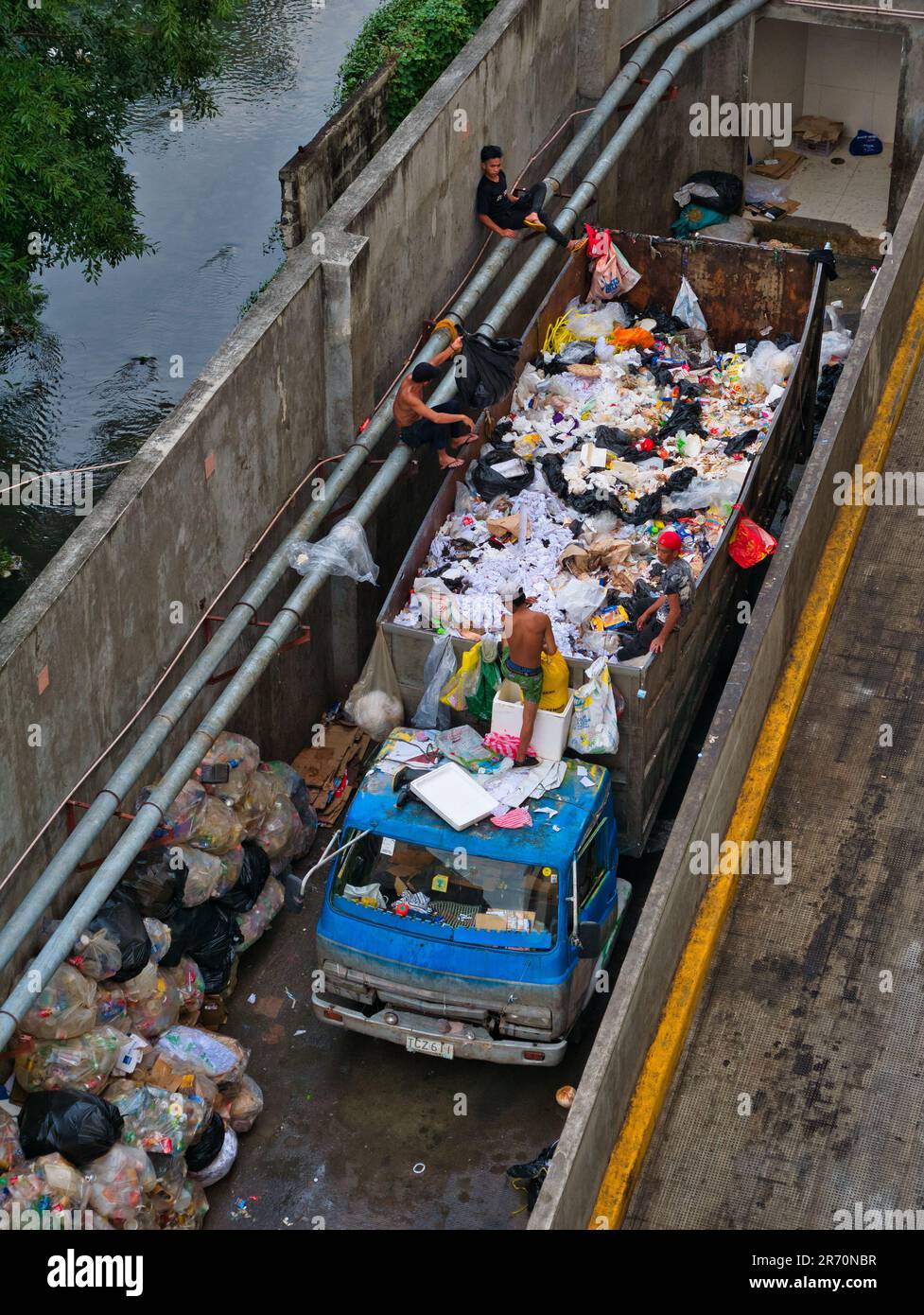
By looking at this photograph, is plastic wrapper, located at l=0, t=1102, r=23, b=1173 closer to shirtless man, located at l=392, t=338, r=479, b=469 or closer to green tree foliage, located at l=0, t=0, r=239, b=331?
shirtless man, located at l=392, t=338, r=479, b=469

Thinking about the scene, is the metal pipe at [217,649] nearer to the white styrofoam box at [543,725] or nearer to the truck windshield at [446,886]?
the truck windshield at [446,886]

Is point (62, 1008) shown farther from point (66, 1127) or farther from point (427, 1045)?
point (427, 1045)

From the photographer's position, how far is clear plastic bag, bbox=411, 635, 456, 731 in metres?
10.5

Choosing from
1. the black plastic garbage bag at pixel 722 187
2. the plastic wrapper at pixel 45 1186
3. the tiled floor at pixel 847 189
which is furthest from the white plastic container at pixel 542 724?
the tiled floor at pixel 847 189

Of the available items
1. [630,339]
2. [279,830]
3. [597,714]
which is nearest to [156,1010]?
[279,830]

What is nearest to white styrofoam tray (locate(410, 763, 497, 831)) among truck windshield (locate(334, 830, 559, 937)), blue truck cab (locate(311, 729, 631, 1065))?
blue truck cab (locate(311, 729, 631, 1065))

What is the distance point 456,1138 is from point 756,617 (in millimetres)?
3294

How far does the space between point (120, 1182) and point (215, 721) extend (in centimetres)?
257

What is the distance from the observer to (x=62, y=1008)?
905 centimetres

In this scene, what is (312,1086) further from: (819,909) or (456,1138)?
(819,909)

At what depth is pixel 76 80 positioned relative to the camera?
1197cm

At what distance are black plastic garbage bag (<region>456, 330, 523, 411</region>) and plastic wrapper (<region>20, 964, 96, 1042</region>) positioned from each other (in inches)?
189

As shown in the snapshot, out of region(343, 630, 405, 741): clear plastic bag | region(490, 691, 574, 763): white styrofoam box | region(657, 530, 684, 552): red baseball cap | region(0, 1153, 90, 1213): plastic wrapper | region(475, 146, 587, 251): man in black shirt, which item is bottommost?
region(0, 1153, 90, 1213): plastic wrapper

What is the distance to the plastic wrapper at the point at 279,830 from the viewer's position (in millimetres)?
10898
